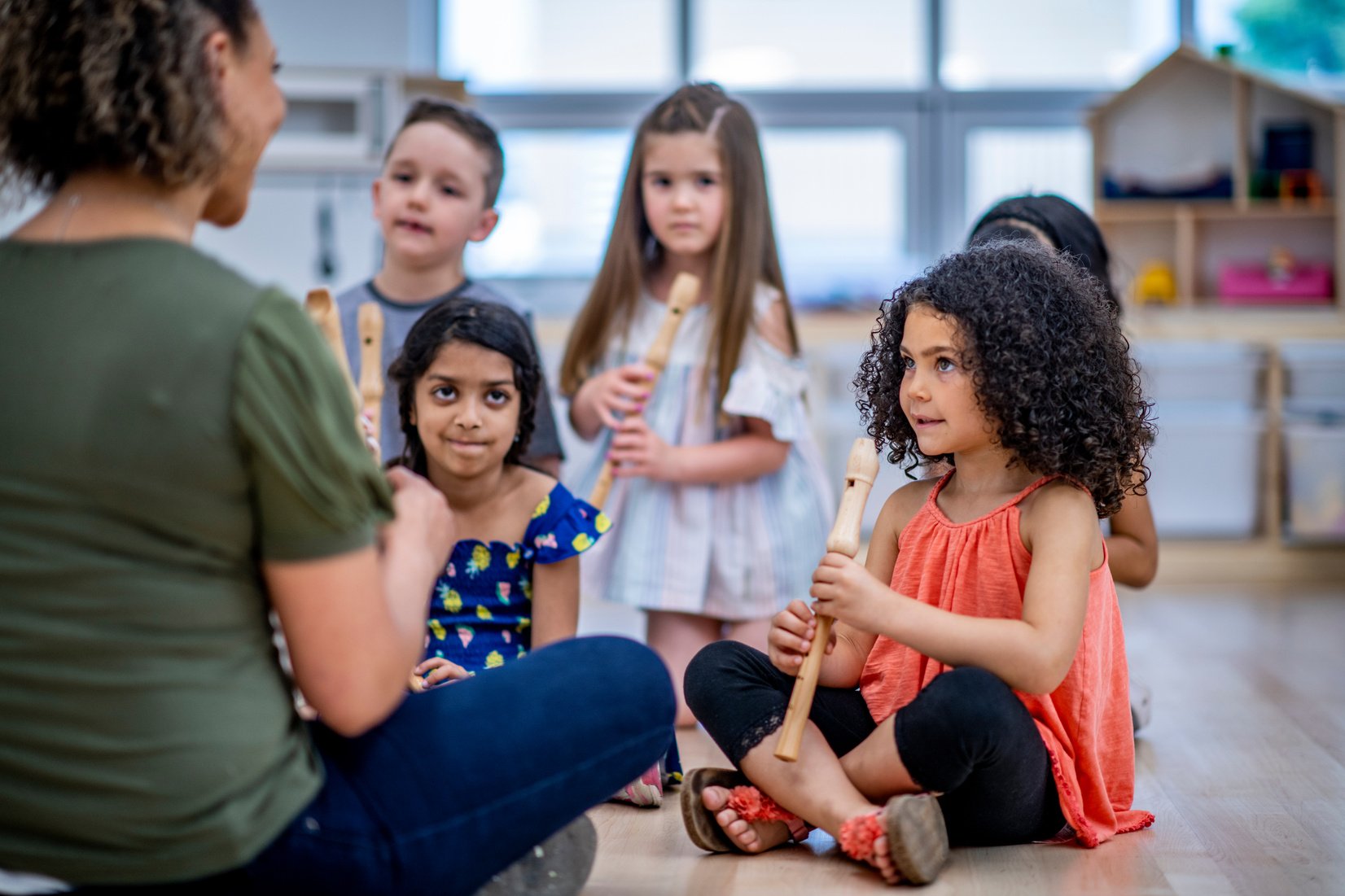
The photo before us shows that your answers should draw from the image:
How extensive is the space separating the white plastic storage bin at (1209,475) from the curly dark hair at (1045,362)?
1937 mm

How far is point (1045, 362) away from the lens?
1240 millimetres

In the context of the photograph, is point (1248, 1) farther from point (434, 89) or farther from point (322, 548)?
point (322, 548)

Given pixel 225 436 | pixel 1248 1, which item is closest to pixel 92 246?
pixel 225 436

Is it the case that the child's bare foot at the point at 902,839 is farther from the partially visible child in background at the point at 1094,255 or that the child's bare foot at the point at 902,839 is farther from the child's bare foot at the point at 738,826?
the partially visible child in background at the point at 1094,255

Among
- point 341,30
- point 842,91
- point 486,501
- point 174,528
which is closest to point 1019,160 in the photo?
point 842,91

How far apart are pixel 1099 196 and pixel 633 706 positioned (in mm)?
2873

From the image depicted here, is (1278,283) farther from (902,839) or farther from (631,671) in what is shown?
(631,671)

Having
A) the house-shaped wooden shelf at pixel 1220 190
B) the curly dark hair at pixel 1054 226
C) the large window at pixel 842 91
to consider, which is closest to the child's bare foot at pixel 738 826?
the curly dark hair at pixel 1054 226

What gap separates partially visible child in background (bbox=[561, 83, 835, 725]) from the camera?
74.7 inches

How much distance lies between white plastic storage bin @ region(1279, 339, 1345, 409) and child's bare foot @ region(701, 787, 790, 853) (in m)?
2.37

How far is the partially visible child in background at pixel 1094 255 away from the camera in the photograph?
1625 mm

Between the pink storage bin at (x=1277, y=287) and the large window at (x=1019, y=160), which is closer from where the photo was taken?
the pink storage bin at (x=1277, y=287)

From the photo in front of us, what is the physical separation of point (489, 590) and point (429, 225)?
54 cm

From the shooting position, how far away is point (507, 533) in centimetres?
153
